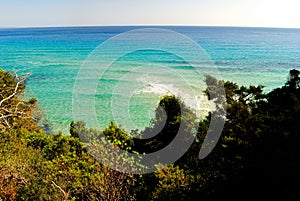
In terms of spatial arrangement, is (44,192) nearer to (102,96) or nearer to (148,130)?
(148,130)

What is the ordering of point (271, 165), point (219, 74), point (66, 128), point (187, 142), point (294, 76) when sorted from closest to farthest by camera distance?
point (271, 165) < point (294, 76) < point (187, 142) < point (66, 128) < point (219, 74)

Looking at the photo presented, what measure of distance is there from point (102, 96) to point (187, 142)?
90.1 feet

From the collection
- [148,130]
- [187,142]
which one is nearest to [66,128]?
[148,130]

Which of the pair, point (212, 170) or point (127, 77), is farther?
point (127, 77)

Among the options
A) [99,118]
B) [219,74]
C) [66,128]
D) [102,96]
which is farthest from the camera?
[219,74]

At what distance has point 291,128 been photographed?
8.12m

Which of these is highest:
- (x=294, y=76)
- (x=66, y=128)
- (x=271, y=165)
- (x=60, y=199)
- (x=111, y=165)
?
(x=294, y=76)

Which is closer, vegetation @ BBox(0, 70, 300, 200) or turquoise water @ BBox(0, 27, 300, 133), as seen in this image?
vegetation @ BBox(0, 70, 300, 200)

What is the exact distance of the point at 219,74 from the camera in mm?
50531

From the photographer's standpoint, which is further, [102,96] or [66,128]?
[102,96]

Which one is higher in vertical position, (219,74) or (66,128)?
(219,74)

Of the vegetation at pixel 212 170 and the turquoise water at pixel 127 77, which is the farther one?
the turquoise water at pixel 127 77

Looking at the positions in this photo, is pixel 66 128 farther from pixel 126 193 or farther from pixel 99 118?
pixel 126 193

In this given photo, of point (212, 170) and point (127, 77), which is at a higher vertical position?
point (212, 170)
